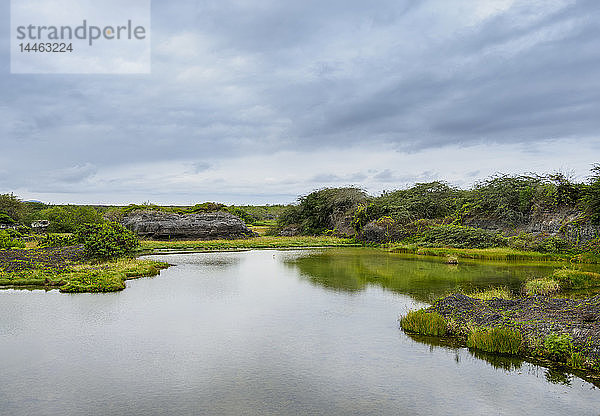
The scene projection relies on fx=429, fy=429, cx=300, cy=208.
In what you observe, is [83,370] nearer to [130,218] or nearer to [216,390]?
[216,390]

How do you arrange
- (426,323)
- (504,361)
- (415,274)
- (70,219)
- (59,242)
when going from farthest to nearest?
(70,219)
(59,242)
(415,274)
(426,323)
(504,361)

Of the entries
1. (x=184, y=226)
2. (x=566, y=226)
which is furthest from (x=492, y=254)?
(x=184, y=226)

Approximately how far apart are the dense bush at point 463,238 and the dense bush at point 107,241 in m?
24.7

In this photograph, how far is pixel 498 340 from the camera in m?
10.6

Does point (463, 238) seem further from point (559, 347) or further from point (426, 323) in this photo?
point (559, 347)

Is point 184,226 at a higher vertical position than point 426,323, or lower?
higher

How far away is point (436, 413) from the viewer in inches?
298

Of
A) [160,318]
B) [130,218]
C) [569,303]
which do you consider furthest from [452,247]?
[130,218]

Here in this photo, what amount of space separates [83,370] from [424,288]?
14134 millimetres

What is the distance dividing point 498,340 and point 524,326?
98 centimetres

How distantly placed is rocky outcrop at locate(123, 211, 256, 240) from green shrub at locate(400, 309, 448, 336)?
41340 mm

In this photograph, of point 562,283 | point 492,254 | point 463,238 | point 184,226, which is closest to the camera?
point 562,283


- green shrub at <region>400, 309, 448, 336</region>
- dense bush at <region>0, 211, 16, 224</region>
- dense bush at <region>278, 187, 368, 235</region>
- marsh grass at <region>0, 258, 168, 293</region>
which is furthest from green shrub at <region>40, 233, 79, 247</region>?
dense bush at <region>278, 187, 368, 235</region>

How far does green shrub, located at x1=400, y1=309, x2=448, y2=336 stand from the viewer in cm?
1209
